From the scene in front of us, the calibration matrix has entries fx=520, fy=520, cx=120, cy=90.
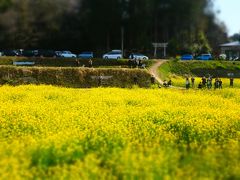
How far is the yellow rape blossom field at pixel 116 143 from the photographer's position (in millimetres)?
10242

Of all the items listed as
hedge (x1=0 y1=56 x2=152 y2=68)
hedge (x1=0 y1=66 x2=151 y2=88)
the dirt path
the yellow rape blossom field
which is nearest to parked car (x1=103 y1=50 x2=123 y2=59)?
hedge (x1=0 y1=56 x2=152 y2=68)

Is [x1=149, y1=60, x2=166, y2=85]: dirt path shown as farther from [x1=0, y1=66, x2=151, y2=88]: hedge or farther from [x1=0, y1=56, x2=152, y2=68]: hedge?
[x1=0, y1=66, x2=151, y2=88]: hedge

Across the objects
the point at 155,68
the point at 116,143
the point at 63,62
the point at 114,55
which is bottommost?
the point at 116,143

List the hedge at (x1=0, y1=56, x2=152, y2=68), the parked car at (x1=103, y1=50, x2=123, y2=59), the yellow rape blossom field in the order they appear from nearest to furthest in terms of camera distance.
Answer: the yellow rape blossom field < the hedge at (x1=0, y1=56, x2=152, y2=68) < the parked car at (x1=103, y1=50, x2=123, y2=59)

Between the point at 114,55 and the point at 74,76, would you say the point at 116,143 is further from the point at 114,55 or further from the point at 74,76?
the point at 114,55

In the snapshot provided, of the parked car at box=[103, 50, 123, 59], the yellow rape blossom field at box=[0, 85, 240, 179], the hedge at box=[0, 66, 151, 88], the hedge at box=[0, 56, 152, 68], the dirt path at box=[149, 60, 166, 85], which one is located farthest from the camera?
the parked car at box=[103, 50, 123, 59]

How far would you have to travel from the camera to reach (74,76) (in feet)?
123

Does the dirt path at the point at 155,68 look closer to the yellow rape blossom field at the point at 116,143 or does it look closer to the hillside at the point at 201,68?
the hillside at the point at 201,68

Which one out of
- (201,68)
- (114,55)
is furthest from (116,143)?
(114,55)

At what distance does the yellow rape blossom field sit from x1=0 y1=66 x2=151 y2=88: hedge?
16.3 meters

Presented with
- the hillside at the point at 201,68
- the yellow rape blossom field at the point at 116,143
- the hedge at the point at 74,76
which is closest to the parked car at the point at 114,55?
the hillside at the point at 201,68

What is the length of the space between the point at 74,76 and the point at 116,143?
25.4 metres

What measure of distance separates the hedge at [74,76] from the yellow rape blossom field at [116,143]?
16.3 m

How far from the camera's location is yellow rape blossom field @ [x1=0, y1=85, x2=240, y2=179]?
10.2 metres
